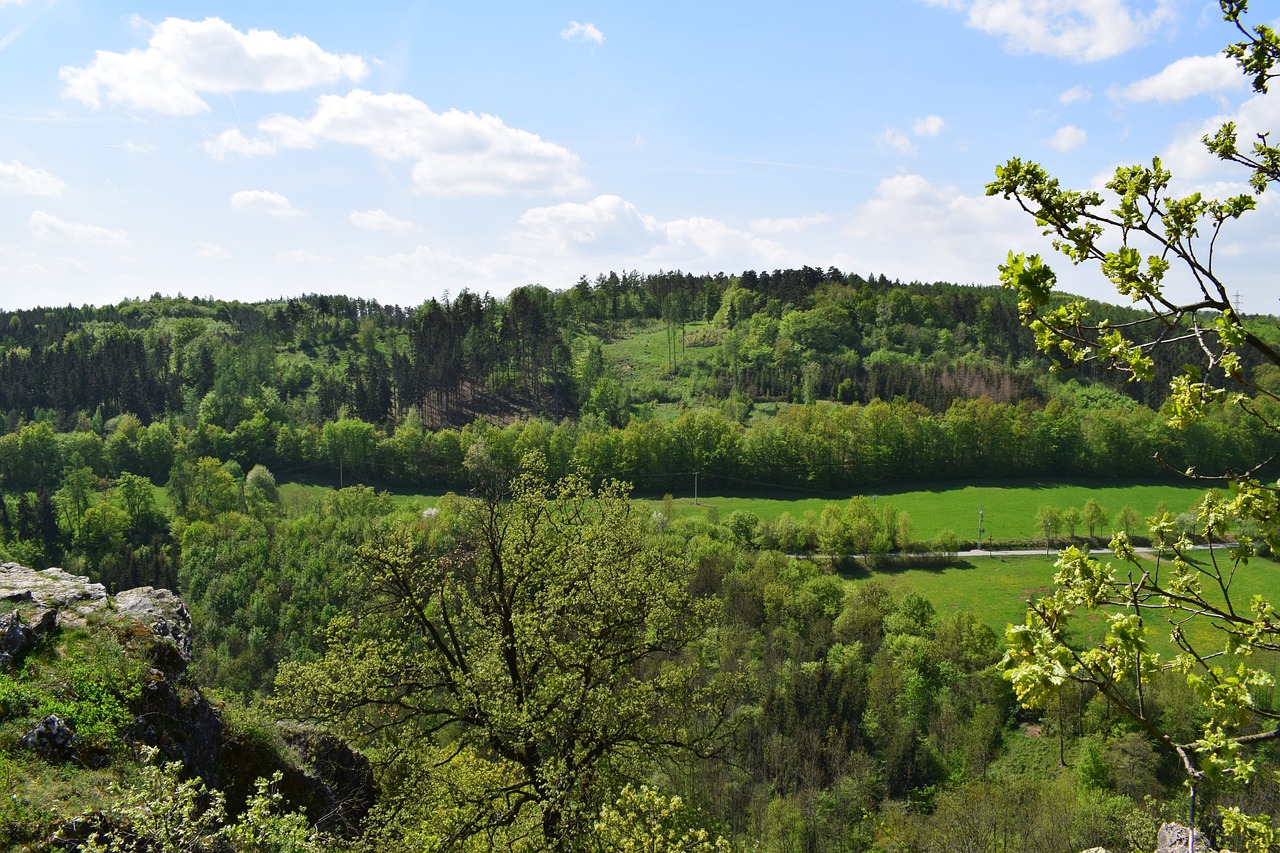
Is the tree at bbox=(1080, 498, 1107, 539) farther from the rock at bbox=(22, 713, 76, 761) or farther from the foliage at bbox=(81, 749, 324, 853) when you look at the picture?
the rock at bbox=(22, 713, 76, 761)

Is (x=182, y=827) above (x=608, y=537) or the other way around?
the other way around

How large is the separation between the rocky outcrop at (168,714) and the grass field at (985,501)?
7512cm

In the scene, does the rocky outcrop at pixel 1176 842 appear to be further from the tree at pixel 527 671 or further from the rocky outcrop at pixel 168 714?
the rocky outcrop at pixel 168 714

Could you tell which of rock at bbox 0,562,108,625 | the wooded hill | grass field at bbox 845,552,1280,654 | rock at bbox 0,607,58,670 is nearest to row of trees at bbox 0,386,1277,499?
the wooded hill

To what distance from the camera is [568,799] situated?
16188mm

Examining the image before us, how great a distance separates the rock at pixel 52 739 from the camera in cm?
1310

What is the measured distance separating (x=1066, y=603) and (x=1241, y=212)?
3.69 metres

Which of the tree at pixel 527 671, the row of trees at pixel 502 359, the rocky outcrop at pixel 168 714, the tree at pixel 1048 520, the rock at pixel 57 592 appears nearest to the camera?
the rocky outcrop at pixel 168 714

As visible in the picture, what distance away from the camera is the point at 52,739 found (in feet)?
43.8

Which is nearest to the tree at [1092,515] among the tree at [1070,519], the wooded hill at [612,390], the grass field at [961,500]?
the tree at [1070,519]

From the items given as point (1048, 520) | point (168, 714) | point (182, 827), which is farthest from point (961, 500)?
point (182, 827)

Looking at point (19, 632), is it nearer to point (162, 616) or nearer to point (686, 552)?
point (162, 616)

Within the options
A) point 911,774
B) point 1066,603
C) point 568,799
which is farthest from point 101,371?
point 1066,603

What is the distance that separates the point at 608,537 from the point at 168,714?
10664 millimetres
